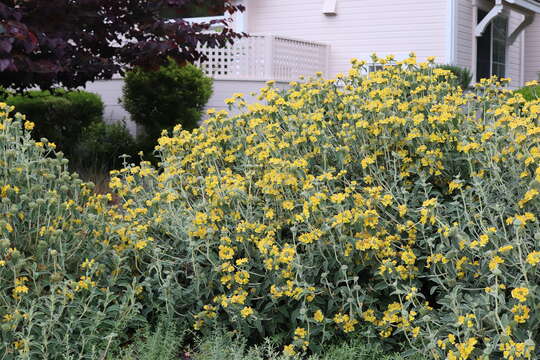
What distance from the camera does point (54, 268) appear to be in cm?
298

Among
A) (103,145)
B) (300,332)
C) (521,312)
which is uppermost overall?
(103,145)

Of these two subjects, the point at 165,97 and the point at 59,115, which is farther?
the point at 165,97

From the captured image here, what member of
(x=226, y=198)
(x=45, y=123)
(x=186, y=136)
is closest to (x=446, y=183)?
(x=226, y=198)

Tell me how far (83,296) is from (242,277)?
70cm

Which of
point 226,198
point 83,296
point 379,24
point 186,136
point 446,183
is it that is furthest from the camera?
point 379,24

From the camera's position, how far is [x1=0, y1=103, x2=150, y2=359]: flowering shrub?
2852mm

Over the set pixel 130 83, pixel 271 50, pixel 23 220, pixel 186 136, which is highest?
pixel 271 50

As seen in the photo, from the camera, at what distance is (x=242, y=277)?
120 inches

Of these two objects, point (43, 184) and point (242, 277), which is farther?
point (43, 184)

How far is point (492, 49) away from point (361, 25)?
288 centimetres

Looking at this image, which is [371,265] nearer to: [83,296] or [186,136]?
[83,296]

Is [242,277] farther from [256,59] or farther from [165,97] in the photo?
[256,59]

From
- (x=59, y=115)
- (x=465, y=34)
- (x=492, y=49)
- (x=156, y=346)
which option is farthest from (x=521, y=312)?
(x=492, y=49)

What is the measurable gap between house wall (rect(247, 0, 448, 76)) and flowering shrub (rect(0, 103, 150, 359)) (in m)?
10.0
